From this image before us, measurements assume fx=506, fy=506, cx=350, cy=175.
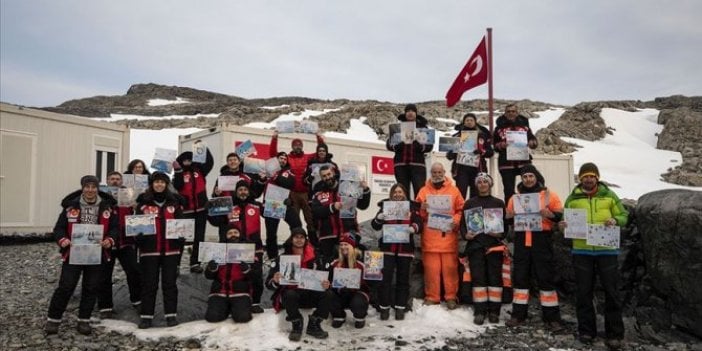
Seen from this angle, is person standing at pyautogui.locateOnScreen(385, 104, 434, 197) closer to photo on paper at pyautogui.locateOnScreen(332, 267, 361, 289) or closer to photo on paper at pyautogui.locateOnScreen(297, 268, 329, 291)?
photo on paper at pyautogui.locateOnScreen(332, 267, 361, 289)

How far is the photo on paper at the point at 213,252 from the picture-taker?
6812mm

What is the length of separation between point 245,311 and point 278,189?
1.98 meters

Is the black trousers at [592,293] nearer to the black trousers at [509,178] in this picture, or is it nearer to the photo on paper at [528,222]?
the photo on paper at [528,222]

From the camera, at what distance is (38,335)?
615 centimetres

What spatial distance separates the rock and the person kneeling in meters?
5.38

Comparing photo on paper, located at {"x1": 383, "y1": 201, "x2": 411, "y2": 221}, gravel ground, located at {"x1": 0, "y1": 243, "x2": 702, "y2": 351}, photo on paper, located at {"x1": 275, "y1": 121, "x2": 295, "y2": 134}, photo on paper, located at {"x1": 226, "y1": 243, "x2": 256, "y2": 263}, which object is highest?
photo on paper, located at {"x1": 275, "y1": 121, "x2": 295, "y2": 134}

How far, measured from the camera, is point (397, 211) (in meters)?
7.27

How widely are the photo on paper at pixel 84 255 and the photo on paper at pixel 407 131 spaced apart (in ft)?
15.4

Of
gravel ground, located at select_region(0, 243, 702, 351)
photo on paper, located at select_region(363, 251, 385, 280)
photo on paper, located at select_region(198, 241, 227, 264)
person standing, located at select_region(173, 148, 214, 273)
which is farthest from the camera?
person standing, located at select_region(173, 148, 214, 273)

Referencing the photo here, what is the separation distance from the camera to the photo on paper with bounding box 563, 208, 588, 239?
6.19 metres

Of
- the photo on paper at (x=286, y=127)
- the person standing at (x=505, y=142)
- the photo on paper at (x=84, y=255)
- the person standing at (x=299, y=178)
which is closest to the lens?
the photo on paper at (x=84, y=255)

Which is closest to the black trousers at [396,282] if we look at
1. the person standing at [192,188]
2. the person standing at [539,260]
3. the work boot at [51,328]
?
the person standing at [539,260]

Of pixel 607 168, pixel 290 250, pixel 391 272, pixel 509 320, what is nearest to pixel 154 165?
pixel 290 250

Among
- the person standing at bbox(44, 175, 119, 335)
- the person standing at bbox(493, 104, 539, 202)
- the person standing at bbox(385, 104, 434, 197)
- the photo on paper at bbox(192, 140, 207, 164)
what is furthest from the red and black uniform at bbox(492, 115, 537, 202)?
the person standing at bbox(44, 175, 119, 335)
